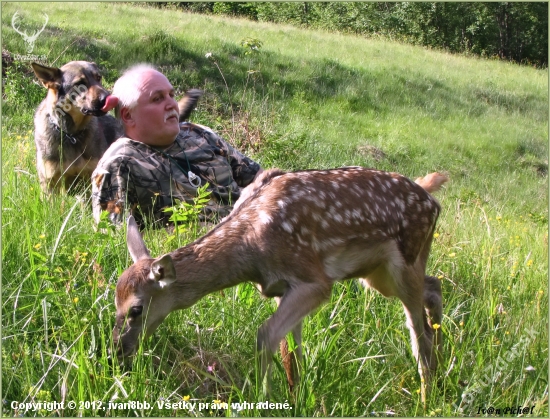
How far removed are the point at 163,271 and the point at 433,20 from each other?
3400 centimetres

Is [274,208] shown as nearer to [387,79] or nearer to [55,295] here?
[55,295]

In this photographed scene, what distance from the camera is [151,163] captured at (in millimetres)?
5590

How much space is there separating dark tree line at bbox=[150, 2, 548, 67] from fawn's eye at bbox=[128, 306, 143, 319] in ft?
81.7

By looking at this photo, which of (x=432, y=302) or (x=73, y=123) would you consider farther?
(x=73, y=123)

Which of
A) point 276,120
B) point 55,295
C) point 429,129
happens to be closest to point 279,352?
point 55,295

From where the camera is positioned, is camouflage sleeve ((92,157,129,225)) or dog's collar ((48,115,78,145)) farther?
dog's collar ((48,115,78,145))

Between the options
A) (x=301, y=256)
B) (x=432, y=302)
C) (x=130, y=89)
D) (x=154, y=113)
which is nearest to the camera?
(x=301, y=256)

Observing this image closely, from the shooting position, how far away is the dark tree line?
97.9 ft

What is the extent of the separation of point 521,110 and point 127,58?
1201 cm

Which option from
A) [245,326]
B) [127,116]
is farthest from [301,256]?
[127,116]

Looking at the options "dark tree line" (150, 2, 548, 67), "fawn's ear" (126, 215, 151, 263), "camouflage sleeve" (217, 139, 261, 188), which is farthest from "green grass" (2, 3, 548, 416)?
"dark tree line" (150, 2, 548, 67)

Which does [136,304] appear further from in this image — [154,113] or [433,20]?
[433,20]

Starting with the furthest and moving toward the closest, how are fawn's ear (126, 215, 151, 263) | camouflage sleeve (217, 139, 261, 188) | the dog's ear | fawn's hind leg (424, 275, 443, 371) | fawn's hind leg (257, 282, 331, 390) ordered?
the dog's ear < camouflage sleeve (217, 139, 261, 188) < fawn's hind leg (424, 275, 443, 371) < fawn's ear (126, 215, 151, 263) < fawn's hind leg (257, 282, 331, 390)
